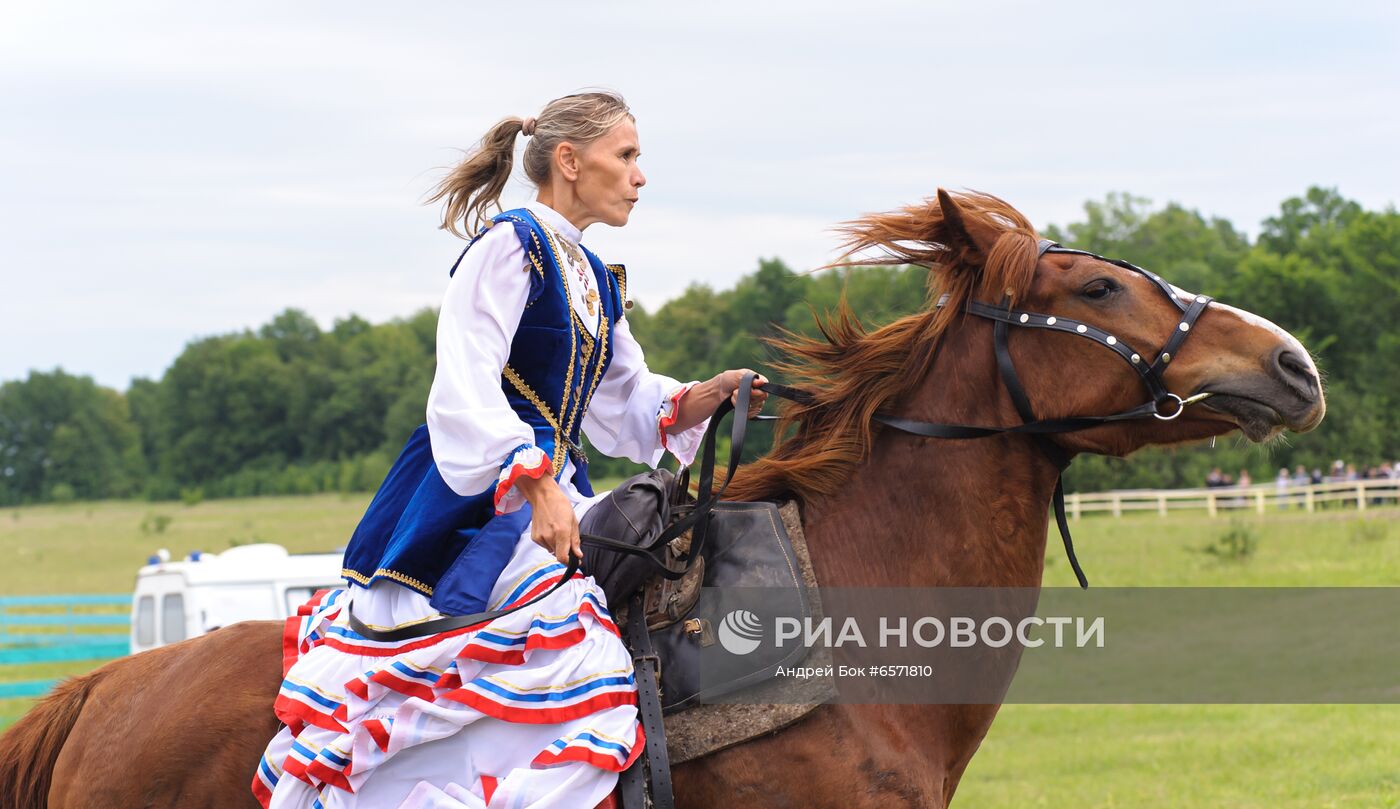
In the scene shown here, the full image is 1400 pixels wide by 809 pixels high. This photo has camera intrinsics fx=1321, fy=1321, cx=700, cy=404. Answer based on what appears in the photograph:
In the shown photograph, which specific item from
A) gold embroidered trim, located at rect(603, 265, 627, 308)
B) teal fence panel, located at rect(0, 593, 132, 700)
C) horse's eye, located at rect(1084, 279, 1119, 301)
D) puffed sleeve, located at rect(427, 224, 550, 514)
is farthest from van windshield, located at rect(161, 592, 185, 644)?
horse's eye, located at rect(1084, 279, 1119, 301)

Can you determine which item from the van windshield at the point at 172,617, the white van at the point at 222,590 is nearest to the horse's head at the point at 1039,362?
the white van at the point at 222,590

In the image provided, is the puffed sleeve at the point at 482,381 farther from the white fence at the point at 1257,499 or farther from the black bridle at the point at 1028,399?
the white fence at the point at 1257,499

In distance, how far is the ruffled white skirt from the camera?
318 centimetres

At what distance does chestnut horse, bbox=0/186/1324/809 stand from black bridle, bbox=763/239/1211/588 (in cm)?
2

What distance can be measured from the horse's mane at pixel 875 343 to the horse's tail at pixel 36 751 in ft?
6.80

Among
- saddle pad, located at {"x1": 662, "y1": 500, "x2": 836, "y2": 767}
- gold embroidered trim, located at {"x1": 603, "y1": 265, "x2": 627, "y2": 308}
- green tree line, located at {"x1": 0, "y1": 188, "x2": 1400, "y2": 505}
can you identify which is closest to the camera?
saddle pad, located at {"x1": 662, "y1": 500, "x2": 836, "y2": 767}

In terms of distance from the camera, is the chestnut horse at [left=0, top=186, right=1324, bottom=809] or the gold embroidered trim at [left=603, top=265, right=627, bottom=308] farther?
the gold embroidered trim at [left=603, top=265, right=627, bottom=308]

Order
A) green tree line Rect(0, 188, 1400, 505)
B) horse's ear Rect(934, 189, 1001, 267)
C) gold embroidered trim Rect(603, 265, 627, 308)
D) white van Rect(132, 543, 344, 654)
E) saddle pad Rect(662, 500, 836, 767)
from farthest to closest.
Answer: green tree line Rect(0, 188, 1400, 505) < white van Rect(132, 543, 344, 654) < gold embroidered trim Rect(603, 265, 627, 308) < horse's ear Rect(934, 189, 1001, 267) < saddle pad Rect(662, 500, 836, 767)

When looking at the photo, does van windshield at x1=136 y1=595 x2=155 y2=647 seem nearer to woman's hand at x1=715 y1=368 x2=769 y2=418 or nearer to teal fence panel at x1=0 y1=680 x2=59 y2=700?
teal fence panel at x1=0 y1=680 x2=59 y2=700

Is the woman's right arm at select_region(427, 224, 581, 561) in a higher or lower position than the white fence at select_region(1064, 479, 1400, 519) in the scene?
higher

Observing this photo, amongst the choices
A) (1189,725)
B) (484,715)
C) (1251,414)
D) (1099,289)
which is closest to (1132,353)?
(1099,289)

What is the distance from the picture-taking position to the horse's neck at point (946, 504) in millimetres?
3514

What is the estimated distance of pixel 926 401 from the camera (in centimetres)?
364

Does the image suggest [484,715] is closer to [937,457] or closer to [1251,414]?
[937,457]
